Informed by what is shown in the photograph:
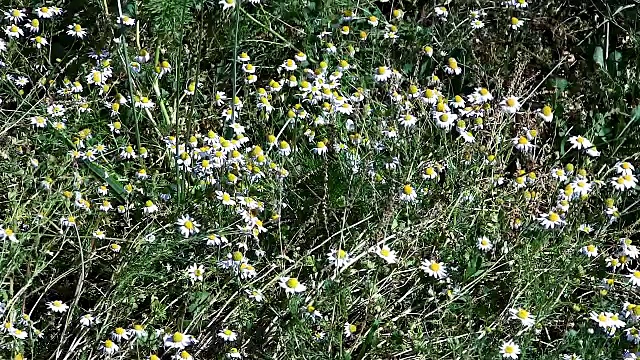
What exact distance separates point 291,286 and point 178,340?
0.31 meters

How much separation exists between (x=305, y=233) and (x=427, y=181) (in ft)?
1.25

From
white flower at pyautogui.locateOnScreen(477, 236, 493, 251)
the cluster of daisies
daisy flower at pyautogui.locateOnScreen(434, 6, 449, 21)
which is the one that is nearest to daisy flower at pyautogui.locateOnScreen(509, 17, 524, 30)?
the cluster of daisies

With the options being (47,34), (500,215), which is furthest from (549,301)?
(47,34)

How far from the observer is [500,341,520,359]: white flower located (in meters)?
Result: 2.22

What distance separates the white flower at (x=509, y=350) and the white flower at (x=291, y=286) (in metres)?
0.51

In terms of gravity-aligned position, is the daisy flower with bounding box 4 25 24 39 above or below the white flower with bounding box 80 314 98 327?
above

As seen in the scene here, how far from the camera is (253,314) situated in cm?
232

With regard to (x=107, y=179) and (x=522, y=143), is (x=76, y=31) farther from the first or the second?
(x=522, y=143)

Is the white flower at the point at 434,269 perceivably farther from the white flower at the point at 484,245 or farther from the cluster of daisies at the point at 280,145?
the white flower at the point at 484,245

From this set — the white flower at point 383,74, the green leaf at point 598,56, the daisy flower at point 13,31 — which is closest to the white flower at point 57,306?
the daisy flower at point 13,31

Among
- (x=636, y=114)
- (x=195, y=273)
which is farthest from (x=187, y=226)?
Result: (x=636, y=114)

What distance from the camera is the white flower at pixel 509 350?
2223mm

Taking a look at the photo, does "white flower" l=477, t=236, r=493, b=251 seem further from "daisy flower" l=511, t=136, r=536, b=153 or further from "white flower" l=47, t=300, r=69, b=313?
"white flower" l=47, t=300, r=69, b=313

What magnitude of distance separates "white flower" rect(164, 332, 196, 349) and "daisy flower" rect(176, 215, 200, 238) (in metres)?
0.29
